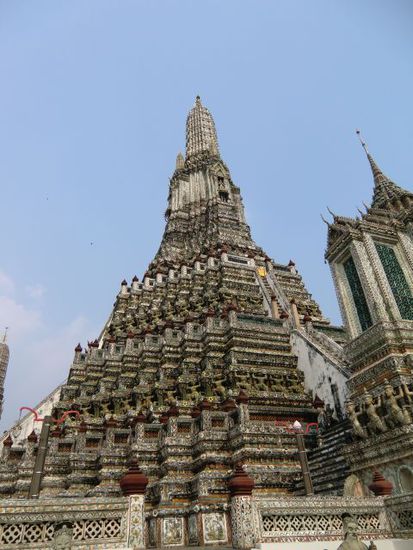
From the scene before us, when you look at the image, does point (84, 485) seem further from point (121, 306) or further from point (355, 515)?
point (121, 306)

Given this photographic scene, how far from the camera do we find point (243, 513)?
6.98 metres

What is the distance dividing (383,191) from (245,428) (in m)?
12.4

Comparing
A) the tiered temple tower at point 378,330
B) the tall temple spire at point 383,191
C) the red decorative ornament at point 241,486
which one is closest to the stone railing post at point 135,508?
the red decorative ornament at point 241,486

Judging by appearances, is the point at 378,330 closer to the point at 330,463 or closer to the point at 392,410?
the point at 392,410

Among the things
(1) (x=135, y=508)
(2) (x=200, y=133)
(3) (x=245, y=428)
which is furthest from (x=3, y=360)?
(1) (x=135, y=508)

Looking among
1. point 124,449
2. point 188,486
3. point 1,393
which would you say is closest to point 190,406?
point 124,449

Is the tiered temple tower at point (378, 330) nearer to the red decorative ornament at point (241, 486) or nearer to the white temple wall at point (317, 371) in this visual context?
the white temple wall at point (317, 371)

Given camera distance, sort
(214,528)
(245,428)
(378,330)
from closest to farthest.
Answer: (214,528)
(378,330)
(245,428)

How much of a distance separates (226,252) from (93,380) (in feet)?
40.6

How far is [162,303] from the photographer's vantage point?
28125 millimetres

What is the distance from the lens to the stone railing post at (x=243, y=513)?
684cm

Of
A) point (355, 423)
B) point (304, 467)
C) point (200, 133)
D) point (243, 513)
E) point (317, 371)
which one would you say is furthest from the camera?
point (200, 133)

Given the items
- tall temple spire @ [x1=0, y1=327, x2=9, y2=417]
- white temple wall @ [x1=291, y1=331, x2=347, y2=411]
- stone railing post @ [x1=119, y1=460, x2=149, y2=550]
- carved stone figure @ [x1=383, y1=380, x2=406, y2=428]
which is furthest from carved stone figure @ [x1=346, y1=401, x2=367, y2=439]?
tall temple spire @ [x1=0, y1=327, x2=9, y2=417]

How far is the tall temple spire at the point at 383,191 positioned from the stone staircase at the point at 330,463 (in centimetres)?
961
